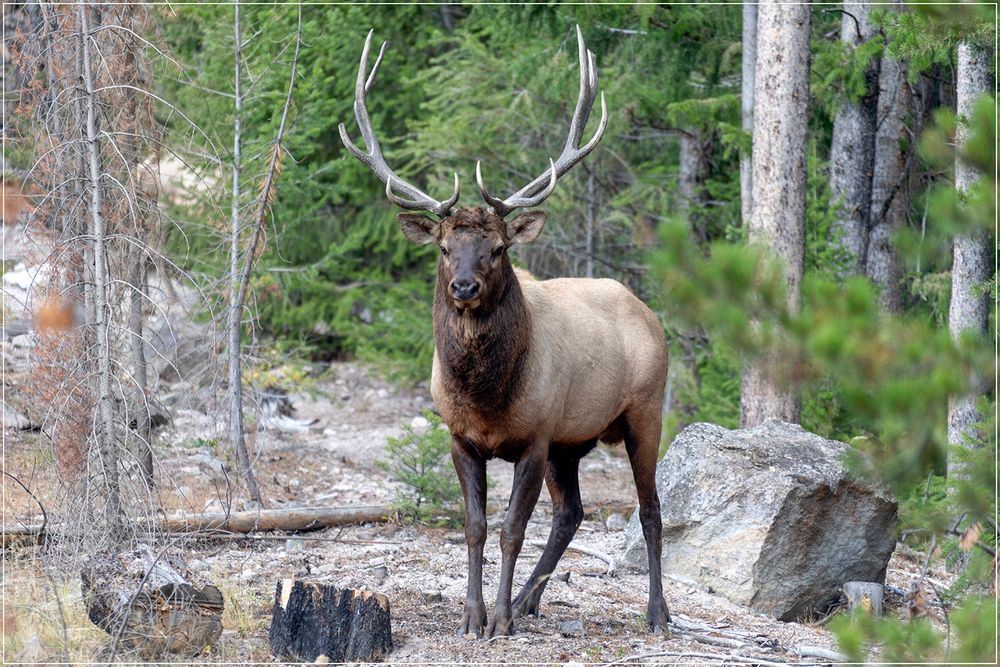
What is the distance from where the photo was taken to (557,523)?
7680 mm

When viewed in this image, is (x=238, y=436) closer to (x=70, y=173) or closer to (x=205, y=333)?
(x=205, y=333)

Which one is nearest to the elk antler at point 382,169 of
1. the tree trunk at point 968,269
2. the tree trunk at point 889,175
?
the tree trunk at point 968,269

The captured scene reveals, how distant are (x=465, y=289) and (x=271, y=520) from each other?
3616mm

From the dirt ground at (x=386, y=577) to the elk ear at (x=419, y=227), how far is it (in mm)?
2047

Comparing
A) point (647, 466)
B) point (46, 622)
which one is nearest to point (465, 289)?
point (647, 466)

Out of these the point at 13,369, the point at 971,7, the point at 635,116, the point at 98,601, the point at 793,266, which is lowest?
the point at 98,601

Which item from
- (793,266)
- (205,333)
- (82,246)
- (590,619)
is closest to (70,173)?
(82,246)

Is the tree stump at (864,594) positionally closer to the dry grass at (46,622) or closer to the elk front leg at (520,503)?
the elk front leg at (520,503)

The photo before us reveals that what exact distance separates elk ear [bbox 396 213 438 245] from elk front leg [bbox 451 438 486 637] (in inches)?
51.0

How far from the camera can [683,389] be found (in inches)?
528

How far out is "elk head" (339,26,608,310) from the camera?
258 inches

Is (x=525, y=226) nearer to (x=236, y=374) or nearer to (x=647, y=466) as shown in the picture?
(x=647, y=466)

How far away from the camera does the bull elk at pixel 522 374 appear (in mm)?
6754

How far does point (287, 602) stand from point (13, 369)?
728cm
